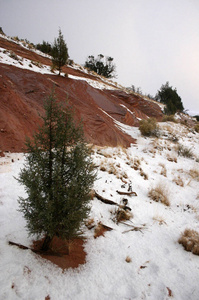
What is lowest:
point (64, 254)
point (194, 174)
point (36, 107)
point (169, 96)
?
point (64, 254)

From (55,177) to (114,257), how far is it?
1958 millimetres

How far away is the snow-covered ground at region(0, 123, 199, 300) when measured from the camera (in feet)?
6.81

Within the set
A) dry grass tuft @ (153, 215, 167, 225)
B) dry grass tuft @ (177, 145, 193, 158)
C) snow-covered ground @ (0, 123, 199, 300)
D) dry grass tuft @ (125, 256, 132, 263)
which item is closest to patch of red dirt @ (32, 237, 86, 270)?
snow-covered ground @ (0, 123, 199, 300)

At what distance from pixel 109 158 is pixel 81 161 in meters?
4.57

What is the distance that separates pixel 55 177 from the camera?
7.23 ft

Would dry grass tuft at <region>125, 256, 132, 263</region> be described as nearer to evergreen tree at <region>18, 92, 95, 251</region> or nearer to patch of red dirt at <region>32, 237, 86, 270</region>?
patch of red dirt at <region>32, 237, 86, 270</region>

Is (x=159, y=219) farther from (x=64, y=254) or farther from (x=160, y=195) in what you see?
(x=64, y=254)

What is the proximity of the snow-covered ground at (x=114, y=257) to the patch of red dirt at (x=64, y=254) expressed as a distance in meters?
0.10

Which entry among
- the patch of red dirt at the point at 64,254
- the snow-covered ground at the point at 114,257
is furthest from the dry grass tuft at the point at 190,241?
the patch of red dirt at the point at 64,254

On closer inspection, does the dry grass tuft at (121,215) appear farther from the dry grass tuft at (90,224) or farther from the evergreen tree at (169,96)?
the evergreen tree at (169,96)

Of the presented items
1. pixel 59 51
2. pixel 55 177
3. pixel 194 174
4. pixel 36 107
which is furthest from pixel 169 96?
pixel 55 177

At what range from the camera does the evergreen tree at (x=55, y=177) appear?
211 centimetres

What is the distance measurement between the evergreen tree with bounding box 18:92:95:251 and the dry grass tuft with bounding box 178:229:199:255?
2.45m

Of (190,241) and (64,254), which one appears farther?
(190,241)
